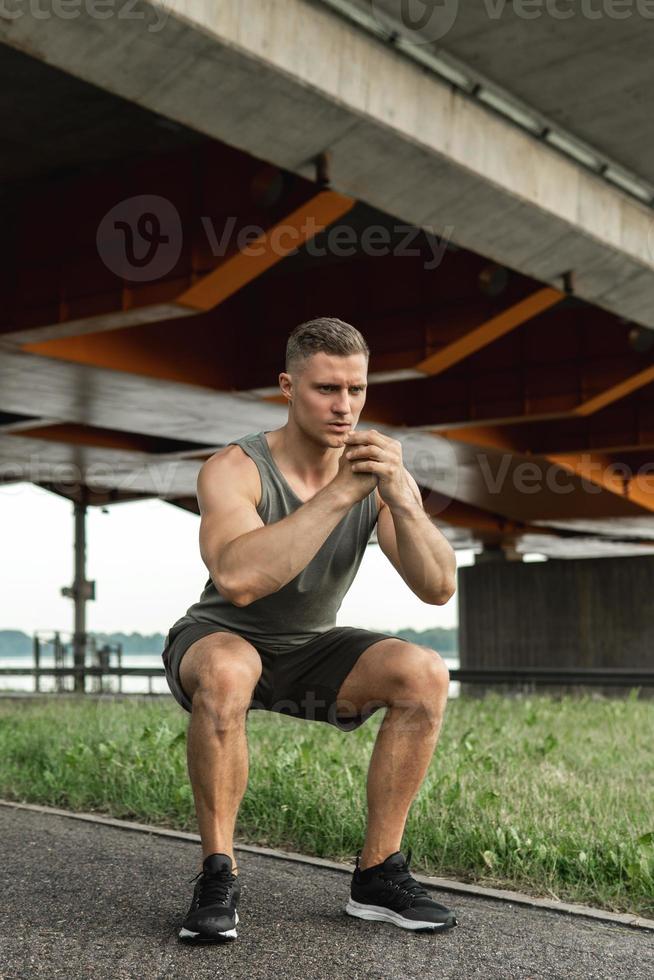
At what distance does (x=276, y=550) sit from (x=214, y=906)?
3.50 feet

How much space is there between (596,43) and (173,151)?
454 cm

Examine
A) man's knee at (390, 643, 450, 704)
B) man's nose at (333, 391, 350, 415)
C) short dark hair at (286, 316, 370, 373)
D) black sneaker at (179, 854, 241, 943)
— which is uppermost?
short dark hair at (286, 316, 370, 373)

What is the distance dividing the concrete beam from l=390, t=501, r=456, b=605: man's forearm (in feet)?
15.5

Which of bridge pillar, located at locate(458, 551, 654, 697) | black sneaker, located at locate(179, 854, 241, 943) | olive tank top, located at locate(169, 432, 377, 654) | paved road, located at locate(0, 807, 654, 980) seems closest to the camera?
paved road, located at locate(0, 807, 654, 980)

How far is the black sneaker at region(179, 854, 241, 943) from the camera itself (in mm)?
3320

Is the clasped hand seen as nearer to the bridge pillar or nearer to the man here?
the man

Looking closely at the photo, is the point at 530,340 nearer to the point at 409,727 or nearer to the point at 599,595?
the point at 599,595

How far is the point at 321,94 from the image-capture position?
26.9ft

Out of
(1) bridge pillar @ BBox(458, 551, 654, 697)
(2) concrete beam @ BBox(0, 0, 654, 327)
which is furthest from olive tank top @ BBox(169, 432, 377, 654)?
(1) bridge pillar @ BBox(458, 551, 654, 697)

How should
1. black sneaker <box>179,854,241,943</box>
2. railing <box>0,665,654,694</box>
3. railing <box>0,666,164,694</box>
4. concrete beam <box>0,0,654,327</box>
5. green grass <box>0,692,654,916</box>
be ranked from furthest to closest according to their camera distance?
railing <box>0,666,164,694</box>, railing <box>0,665,654,694</box>, concrete beam <box>0,0,654,327</box>, green grass <box>0,692,654,916</box>, black sneaker <box>179,854,241,943</box>

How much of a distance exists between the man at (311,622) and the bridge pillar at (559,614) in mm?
22519

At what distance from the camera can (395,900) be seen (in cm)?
360

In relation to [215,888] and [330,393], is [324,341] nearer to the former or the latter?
[330,393]

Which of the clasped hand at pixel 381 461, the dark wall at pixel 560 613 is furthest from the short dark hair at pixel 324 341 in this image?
the dark wall at pixel 560 613
